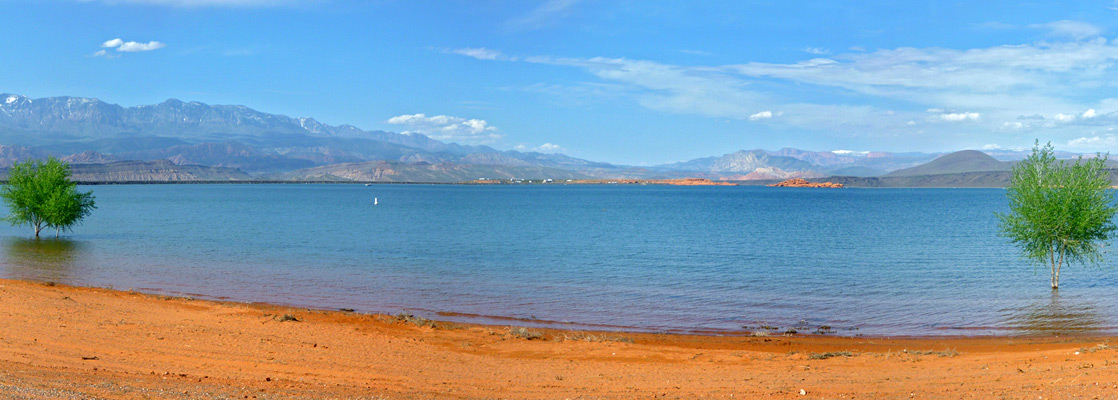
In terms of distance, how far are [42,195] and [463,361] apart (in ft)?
141

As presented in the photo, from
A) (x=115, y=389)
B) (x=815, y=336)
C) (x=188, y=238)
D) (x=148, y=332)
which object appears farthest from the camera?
(x=188, y=238)

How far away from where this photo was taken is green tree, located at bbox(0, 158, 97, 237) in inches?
1784

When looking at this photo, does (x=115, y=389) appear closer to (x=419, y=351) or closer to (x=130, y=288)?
(x=419, y=351)

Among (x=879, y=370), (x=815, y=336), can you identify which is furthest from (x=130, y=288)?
(x=879, y=370)

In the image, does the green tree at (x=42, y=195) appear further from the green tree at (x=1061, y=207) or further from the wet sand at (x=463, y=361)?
the green tree at (x=1061, y=207)

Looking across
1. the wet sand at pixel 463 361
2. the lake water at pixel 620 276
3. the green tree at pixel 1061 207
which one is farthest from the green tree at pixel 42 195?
the green tree at pixel 1061 207

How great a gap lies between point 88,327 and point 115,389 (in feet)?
25.2

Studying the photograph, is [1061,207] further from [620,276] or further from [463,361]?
[463,361]

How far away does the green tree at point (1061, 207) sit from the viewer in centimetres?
2603

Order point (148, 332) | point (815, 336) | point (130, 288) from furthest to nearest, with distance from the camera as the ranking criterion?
point (130, 288)
point (815, 336)
point (148, 332)

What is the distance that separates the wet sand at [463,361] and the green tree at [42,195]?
3010 cm

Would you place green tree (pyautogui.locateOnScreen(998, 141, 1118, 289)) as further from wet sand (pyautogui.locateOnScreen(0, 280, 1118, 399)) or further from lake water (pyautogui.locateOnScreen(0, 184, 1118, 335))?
wet sand (pyautogui.locateOnScreen(0, 280, 1118, 399))

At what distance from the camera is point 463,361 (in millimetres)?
14945

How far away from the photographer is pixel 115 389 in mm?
10359
